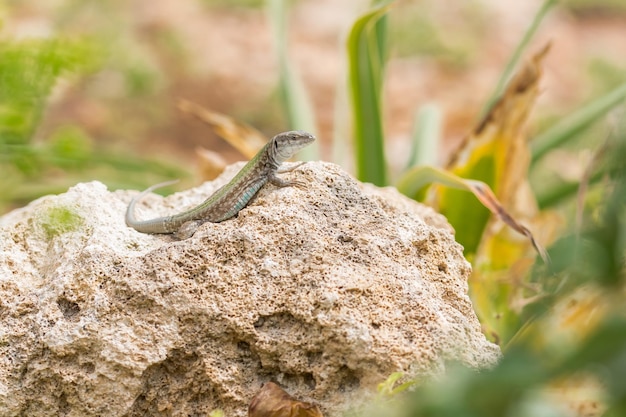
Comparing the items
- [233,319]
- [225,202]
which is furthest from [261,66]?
Result: [233,319]

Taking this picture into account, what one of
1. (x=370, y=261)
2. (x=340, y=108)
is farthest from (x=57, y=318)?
(x=340, y=108)

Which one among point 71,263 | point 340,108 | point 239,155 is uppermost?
point 239,155

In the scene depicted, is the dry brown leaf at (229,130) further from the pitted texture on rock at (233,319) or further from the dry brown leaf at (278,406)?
the dry brown leaf at (278,406)

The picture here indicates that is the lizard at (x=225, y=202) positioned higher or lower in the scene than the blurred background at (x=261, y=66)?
lower

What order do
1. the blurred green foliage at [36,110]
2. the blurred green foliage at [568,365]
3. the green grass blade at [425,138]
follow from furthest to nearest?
the green grass blade at [425,138] < the blurred green foliage at [36,110] < the blurred green foliage at [568,365]

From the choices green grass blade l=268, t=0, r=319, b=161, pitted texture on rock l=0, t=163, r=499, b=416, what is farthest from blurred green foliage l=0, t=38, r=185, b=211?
pitted texture on rock l=0, t=163, r=499, b=416

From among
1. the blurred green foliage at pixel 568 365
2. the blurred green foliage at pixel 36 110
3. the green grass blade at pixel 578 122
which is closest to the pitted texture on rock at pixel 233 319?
the blurred green foliage at pixel 568 365

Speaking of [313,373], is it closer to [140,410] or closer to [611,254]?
[140,410]
